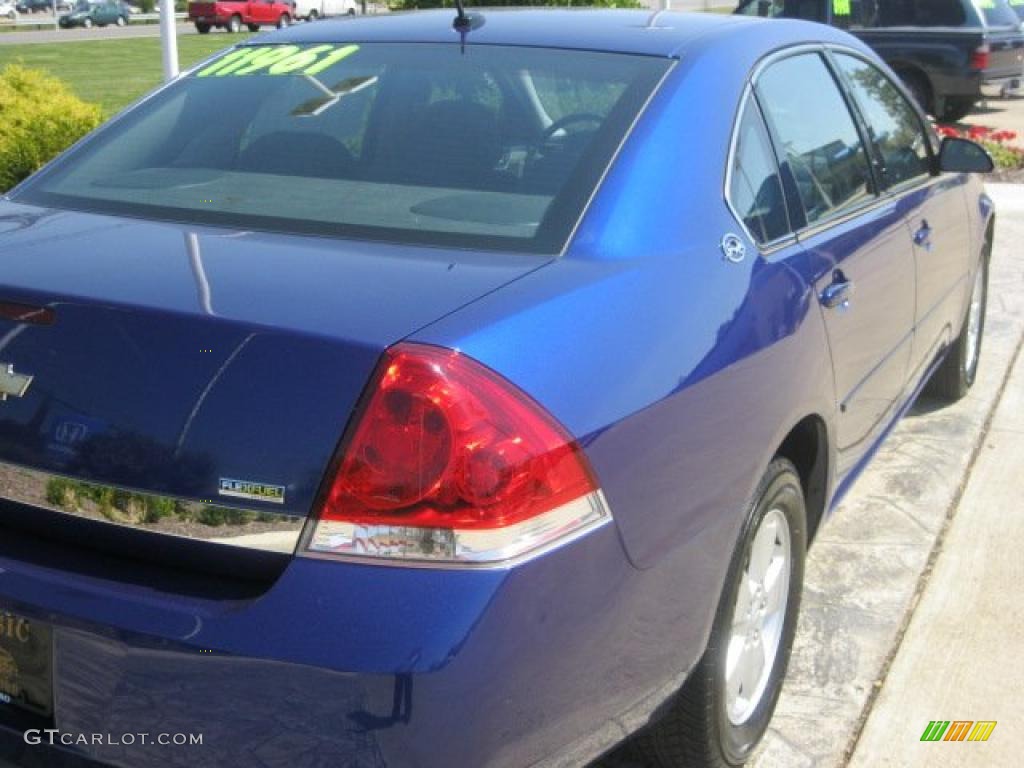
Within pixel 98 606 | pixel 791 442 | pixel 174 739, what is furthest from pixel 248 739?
pixel 791 442

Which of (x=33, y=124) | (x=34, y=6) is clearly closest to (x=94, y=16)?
(x=34, y=6)

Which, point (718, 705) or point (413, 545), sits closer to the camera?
point (413, 545)

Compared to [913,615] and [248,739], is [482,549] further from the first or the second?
[913,615]

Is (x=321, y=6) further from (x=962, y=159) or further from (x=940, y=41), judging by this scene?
(x=962, y=159)

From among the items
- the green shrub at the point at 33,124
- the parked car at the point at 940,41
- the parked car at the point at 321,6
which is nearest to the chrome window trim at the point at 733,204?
the green shrub at the point at 33,124

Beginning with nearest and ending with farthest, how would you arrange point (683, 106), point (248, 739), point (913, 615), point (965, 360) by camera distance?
point (248, 739), point (683, 106), point (913, 615), point (965, 360)

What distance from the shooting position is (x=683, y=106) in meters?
3.04

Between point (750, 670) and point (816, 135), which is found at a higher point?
point (816, 135)

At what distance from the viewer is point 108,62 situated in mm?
27828

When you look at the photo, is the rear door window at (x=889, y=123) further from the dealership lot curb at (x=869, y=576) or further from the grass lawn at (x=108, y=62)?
the grass lawn at (x=108, y=62)

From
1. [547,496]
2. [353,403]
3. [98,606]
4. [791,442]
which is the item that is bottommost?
[791,442]

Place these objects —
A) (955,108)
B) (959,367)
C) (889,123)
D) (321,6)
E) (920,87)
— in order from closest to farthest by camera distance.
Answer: (889,123)
(959,367)
(920,87)
(955,108)
(321,6)

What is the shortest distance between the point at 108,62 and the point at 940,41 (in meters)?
17.7

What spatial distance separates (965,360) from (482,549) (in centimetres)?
428
